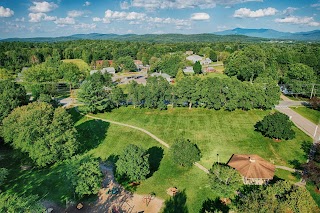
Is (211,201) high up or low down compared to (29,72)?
down

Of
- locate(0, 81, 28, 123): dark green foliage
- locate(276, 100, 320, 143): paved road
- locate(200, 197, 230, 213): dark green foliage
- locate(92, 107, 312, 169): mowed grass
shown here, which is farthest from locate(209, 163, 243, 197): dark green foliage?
locate(0, 81, 28, 123): dark green foliage

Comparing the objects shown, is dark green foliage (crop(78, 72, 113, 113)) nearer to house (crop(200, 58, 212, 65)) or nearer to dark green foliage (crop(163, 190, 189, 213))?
dark green foliage (crop(163, 190, 189, 213))

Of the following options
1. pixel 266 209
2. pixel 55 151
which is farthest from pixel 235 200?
pixel 55 151

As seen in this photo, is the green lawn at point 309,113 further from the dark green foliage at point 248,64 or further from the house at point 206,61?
the house at point 206,61

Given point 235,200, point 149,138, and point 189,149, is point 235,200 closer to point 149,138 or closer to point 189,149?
point 189,149

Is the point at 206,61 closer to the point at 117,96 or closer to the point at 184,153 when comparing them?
the point at 117,96

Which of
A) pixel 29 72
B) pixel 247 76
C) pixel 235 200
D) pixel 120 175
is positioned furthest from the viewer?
pixel 247 76

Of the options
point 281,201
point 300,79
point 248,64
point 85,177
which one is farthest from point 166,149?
point 248,64
